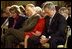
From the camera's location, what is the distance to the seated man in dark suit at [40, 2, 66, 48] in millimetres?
3506

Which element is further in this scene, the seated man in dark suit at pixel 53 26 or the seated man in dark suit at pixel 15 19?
the seated man in dark suit at pixel 15 19

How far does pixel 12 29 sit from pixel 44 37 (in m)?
0.32

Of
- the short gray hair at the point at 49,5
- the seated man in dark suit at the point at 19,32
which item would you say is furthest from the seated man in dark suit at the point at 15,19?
the short gray hair at the point at 49,5

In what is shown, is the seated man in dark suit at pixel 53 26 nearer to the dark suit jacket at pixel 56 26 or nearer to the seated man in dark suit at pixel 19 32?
the dark suit jacket at pixel 56 26

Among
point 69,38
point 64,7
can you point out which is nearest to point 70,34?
point 69,38

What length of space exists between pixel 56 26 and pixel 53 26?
0.10 ft

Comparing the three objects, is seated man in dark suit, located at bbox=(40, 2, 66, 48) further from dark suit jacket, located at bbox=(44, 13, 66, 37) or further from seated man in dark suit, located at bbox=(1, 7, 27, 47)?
seated man in dark suit, located at bbox=(1, 7, 27, 47)

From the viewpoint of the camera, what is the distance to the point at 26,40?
3.56m

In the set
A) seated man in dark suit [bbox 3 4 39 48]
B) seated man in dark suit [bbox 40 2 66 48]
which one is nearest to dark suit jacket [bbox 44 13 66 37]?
seated man in dark suit [bbox 40 2 66 48]

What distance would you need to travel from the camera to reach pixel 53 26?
11.7ft

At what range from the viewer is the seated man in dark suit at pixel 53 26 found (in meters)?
3.51

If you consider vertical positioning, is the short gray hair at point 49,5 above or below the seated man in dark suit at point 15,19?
above

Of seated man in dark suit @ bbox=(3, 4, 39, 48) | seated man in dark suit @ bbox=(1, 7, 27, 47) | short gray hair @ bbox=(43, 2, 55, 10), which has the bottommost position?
seated man in dark suit @ bbox=(3, 4, 39, 48)

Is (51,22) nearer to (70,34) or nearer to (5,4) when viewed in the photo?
(70,34)
